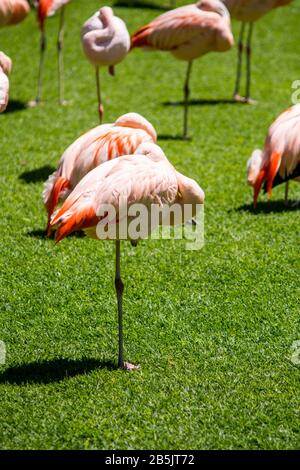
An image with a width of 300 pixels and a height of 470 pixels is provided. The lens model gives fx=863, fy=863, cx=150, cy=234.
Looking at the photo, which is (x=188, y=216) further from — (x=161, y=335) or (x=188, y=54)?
(x=188, y=54)

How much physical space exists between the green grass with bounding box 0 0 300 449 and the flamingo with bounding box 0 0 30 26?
1165 millimetres

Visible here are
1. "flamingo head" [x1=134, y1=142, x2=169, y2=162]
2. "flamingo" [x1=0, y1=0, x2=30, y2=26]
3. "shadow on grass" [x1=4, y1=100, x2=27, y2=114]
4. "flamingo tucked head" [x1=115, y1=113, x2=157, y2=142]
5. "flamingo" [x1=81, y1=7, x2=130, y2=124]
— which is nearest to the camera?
"flamingo head" [x1=134, y1=142, x2=169, y2=162]

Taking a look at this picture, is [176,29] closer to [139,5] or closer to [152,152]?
[152,152]

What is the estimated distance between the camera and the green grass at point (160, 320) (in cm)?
373

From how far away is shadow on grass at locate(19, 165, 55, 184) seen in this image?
701 cm

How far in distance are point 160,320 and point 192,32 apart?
3.76 metres

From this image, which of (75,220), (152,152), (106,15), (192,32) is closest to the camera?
(75,220)

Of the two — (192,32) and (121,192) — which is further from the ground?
(121,192)

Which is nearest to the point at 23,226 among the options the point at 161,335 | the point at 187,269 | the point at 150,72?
the point at 187,269

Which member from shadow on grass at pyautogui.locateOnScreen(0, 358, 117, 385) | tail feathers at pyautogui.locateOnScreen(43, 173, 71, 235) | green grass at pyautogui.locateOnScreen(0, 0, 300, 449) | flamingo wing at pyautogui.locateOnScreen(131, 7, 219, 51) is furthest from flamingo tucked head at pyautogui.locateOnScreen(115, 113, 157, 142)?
flamingo wing at pyautogui.locateOnScreen(131, 7, 219, 51)

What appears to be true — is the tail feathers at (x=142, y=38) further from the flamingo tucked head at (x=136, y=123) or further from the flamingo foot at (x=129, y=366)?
the flamingo foot at (x=129, y=366)

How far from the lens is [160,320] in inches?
186

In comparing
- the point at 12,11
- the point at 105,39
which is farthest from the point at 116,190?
the point at 12,11

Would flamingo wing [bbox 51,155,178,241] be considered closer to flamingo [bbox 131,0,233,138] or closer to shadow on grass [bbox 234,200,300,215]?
shadow on grass [bbox 234,200,300,215]
